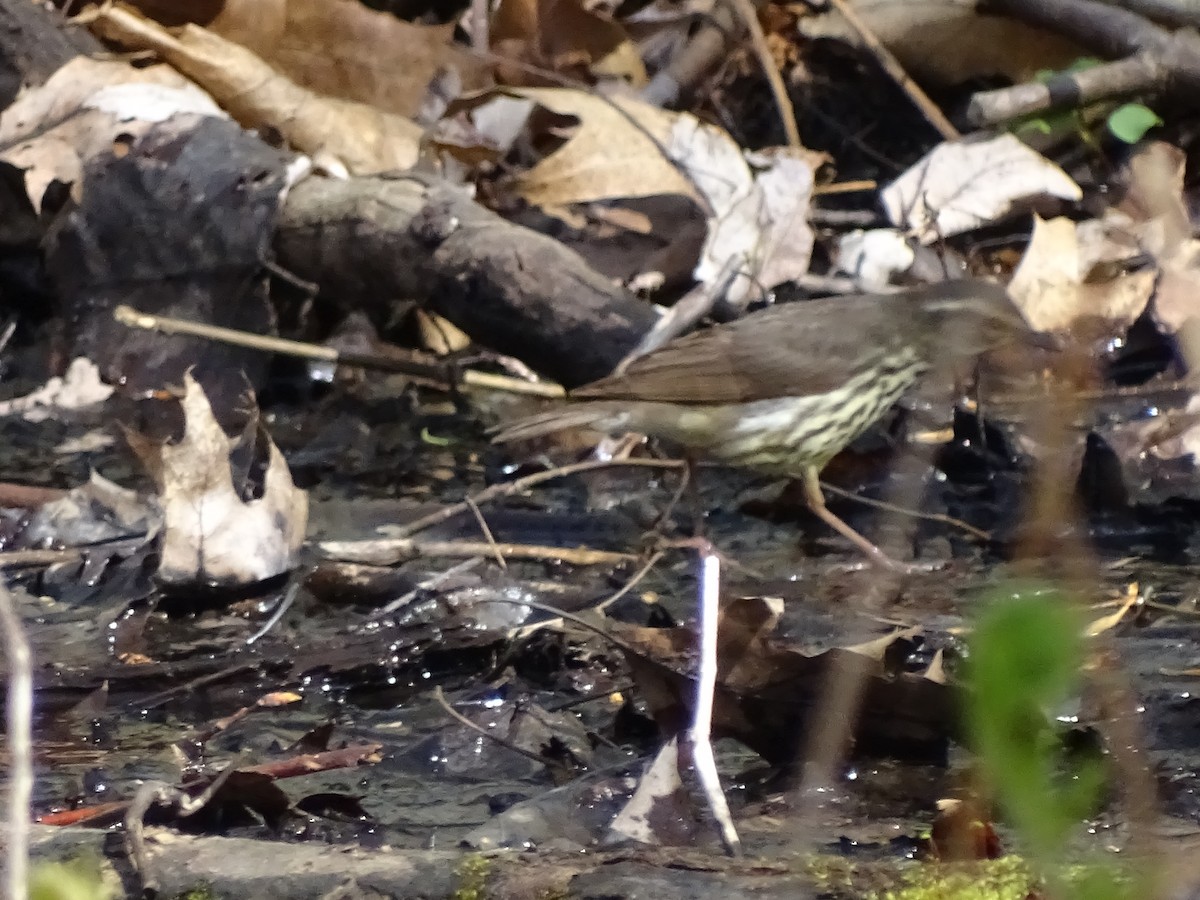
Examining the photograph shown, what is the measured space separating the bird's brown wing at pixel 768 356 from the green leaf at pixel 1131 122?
1841 mm

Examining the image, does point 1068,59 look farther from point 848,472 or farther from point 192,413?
point 192,413

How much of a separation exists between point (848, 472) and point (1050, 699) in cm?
367

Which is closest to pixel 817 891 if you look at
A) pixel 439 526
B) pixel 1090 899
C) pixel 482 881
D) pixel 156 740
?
pixel 482 881

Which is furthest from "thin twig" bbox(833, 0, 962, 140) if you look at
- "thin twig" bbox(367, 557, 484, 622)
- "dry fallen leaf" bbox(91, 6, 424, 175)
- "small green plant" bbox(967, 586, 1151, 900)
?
"small green plant" bbox(967, 586, 1151, 900)

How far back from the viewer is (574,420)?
12.0ft

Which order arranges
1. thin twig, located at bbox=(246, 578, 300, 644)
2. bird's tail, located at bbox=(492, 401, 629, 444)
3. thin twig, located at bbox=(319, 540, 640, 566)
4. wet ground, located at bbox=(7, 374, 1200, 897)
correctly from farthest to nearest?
bird's tail, located at bbox=(492, 401, 629, 444) < thin twig, located at bbox=(319, 540, 640, 566) < thin twig, located at bbox=(246, 578, 300, 644) < wet ground, located at bbox=(7, 374, 1200, 897)

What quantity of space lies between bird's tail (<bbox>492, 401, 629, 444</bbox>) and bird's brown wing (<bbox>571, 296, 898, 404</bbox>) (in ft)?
0.17

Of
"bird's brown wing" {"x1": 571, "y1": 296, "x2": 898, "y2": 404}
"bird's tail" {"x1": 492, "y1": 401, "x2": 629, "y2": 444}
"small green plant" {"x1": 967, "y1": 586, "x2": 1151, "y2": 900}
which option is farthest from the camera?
"bird's brown wing" {"x1": 571, "y1": 296, "x2": 898, "y2": 404}

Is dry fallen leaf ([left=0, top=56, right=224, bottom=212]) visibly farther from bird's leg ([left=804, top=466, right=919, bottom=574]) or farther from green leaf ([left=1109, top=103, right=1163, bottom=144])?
green leaf ([left=1109, top=103, right=1163, bottom=144])

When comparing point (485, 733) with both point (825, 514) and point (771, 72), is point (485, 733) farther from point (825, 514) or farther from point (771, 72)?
point (771, 72)

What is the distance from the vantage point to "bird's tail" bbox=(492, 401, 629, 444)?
3.62m

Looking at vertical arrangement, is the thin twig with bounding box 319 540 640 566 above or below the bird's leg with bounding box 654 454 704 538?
above

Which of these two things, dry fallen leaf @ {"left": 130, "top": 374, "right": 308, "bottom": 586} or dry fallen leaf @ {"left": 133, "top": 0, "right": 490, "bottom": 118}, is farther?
dry fallen leaf @ {"left": 133, "top": 0, "right": 490, "bottom": 118}

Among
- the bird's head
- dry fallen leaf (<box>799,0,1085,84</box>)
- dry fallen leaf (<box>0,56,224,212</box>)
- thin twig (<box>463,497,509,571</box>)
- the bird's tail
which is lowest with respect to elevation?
thin twig (<box>463,497,509,571</box>)
